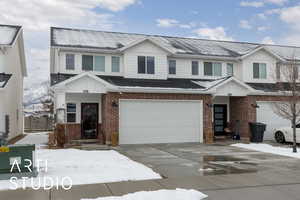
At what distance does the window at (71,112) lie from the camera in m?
17.6

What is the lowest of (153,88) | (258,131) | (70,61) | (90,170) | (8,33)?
(90,170)

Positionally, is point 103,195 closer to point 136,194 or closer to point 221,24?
point 136,194

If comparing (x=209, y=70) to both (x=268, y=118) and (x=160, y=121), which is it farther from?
(x=160, y=121)

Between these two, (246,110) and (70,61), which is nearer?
(70,61)

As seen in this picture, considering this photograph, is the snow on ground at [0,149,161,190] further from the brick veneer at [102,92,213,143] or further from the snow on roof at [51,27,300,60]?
the snow on roof at [51,27,300,60]

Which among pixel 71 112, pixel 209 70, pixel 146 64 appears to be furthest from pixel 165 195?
pixel 209 70

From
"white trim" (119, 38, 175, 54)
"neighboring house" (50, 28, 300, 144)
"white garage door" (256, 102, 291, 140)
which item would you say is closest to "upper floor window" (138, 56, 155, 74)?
"neighboring house" (50, 28, 300, 144)

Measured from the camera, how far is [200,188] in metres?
7.17

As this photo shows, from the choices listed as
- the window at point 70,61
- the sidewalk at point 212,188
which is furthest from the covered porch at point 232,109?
the sidewalk at point 212,188

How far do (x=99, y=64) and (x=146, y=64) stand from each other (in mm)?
2927

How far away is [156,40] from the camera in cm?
1892

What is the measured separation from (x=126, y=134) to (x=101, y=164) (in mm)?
6498

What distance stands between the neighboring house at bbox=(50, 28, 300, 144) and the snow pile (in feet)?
8.22

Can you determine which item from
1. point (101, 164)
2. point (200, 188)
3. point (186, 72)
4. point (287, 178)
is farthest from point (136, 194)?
point (186, 72)
